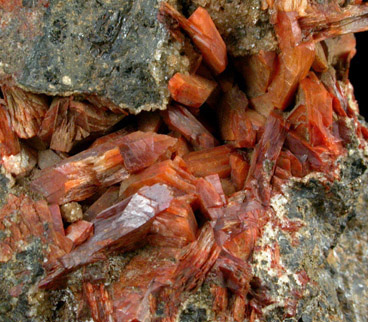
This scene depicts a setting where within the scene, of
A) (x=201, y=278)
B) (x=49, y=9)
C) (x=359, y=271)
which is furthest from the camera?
(x=359, y=271)

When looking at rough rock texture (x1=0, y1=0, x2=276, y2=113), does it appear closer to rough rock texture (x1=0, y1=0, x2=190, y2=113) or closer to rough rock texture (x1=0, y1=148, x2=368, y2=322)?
rough rock texture (x1=0, y1=0, x2=190, y2=113)

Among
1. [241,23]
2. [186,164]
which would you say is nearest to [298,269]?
[186,164]

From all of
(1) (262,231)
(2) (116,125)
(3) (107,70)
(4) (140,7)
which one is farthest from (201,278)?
(4) (140,7)

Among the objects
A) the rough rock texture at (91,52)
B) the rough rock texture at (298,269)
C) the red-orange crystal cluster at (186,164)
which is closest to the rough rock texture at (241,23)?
the red-orange crystal cluster at (186,164)

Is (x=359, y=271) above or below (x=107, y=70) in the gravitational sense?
below

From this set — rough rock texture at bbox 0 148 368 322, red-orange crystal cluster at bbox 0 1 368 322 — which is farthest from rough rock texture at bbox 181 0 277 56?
rough rock texture at bbox 0 148 368 322

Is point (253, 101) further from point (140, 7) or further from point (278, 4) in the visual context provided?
point (140, 7)
